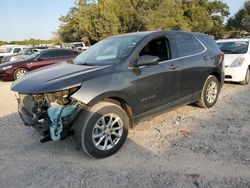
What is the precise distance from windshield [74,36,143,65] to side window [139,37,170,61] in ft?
0.74

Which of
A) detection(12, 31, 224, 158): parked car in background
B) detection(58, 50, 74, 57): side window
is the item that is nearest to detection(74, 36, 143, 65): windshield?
detection(12, 31, 224, 158): parked car in background

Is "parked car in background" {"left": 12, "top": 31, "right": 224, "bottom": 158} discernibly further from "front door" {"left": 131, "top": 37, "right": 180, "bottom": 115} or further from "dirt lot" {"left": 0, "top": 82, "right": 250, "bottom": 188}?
"dirt lot" {"left": 0, "top": 82, "right": 250, "bottom": 188}

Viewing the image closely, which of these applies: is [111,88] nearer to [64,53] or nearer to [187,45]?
[187,45]

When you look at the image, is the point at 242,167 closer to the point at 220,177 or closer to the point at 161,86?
the point at 220,177

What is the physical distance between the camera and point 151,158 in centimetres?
382

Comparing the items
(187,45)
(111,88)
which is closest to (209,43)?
(187,45)

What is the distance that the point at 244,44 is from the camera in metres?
8.86

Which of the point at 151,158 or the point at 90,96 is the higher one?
the point at 90,96

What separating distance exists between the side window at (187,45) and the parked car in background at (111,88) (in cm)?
1

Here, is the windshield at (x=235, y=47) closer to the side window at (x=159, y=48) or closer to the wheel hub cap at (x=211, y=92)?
the wheel hub cap at (x=211, y=92)

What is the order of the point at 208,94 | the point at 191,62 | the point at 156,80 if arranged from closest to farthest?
the point at 156,80 → the point at 191,62 → the point at 208,94

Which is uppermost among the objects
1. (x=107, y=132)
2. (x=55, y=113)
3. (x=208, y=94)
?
(x=55, y=113)

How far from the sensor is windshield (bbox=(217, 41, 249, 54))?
8.67 m

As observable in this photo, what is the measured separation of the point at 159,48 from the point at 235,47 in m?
5.19
